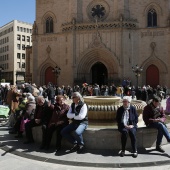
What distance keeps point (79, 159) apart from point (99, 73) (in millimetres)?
29379

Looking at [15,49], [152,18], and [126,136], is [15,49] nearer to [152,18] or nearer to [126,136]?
[152,18]

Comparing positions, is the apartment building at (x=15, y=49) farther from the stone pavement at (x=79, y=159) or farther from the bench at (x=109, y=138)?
the bench at (x=109, y=138)

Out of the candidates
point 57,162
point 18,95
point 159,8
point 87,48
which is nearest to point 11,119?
point 18,95

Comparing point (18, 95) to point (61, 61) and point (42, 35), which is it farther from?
point (42, 35)

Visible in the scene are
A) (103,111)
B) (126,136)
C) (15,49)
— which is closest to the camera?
(126,136)

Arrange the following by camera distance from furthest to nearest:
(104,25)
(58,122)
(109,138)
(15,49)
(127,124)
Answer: (15,49) < (104,25) < (58,122) < (109,138) < (127,124)

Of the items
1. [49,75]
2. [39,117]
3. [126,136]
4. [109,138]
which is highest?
[49,75]

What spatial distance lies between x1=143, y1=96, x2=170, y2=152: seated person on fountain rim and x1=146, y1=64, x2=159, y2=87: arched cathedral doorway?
25.0 metres

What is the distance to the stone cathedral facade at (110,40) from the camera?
31172mm

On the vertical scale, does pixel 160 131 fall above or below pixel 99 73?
below

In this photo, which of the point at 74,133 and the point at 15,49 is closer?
the point at 74,133

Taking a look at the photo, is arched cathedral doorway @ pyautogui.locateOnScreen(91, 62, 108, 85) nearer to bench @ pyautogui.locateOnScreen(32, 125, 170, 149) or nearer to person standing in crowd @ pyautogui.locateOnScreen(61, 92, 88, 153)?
bench @ pyautogui.locateOnScreen(32, 125, 170, 149)

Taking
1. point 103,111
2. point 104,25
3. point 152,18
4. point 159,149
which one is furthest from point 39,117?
point 152,18

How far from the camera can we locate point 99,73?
36000mm
